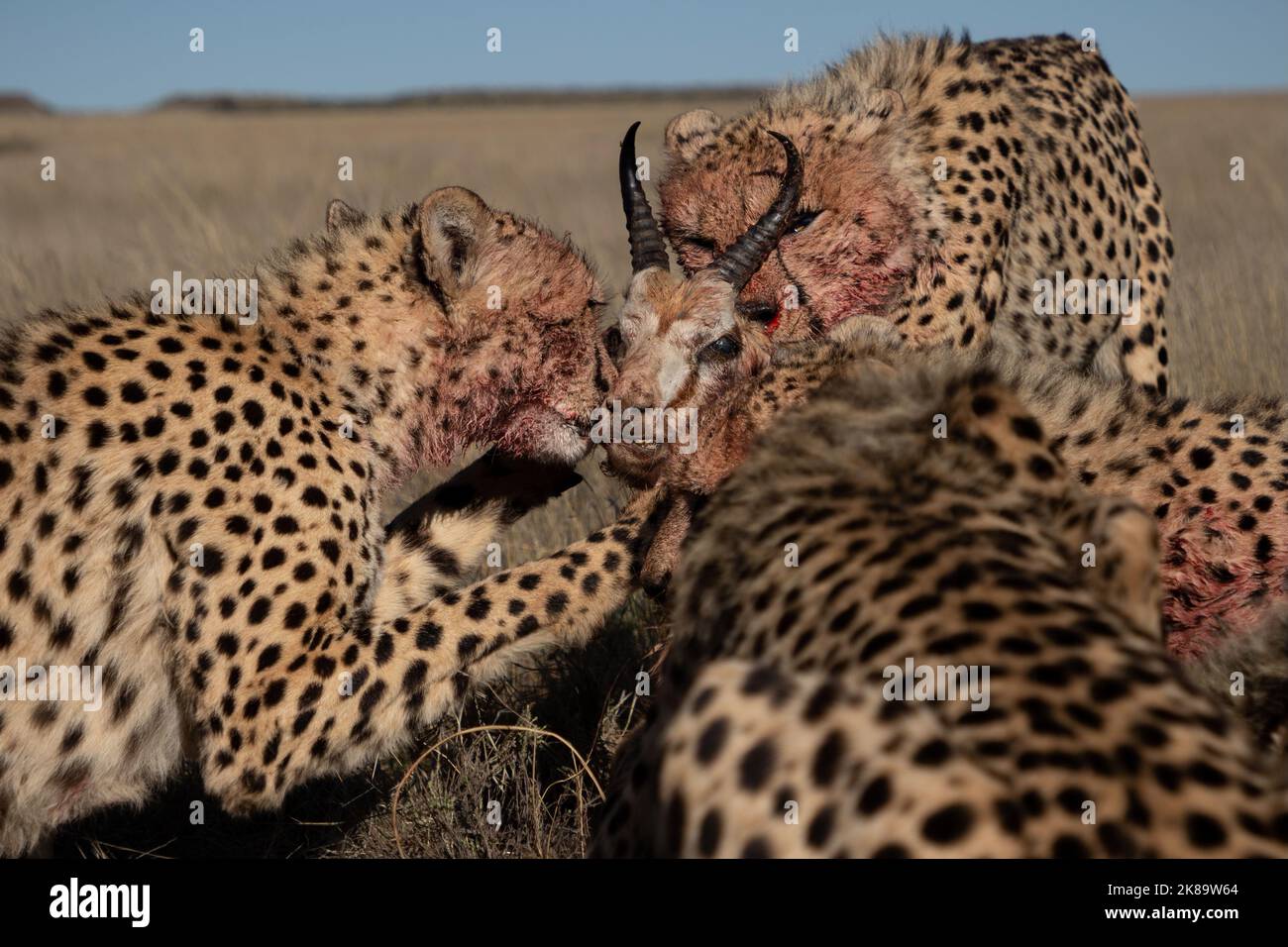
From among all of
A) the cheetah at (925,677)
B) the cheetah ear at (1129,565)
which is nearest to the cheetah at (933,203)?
the cheetah at (925,677)

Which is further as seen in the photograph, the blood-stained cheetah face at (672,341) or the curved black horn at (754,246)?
the curved black horn at (754,246)

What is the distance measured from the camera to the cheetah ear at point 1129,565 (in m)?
2.30

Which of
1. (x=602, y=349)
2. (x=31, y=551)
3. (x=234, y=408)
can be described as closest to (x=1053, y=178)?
(x=602, y=349)

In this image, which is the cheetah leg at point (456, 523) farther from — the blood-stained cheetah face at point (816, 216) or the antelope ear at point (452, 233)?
the blood-stained cheetah face at point (816, 216)

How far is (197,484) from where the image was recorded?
349 centimetres

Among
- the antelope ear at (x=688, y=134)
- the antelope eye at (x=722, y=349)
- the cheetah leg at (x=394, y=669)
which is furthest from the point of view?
the antelope ear at (x=688, y=134)

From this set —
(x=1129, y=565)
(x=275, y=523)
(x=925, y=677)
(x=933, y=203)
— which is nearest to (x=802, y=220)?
(x=933, y=203)

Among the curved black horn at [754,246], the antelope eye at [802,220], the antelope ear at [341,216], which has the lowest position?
the curved black horn at [754,246]

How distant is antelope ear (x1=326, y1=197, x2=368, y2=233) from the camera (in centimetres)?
413

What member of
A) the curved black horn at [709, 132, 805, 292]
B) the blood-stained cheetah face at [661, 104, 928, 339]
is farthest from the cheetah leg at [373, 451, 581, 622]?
the blood-stained cheetah face at [661, 104, 928, 339]

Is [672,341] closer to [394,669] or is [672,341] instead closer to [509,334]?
[509,334]

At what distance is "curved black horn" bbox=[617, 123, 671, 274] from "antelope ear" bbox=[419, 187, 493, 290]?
0.37 metres
